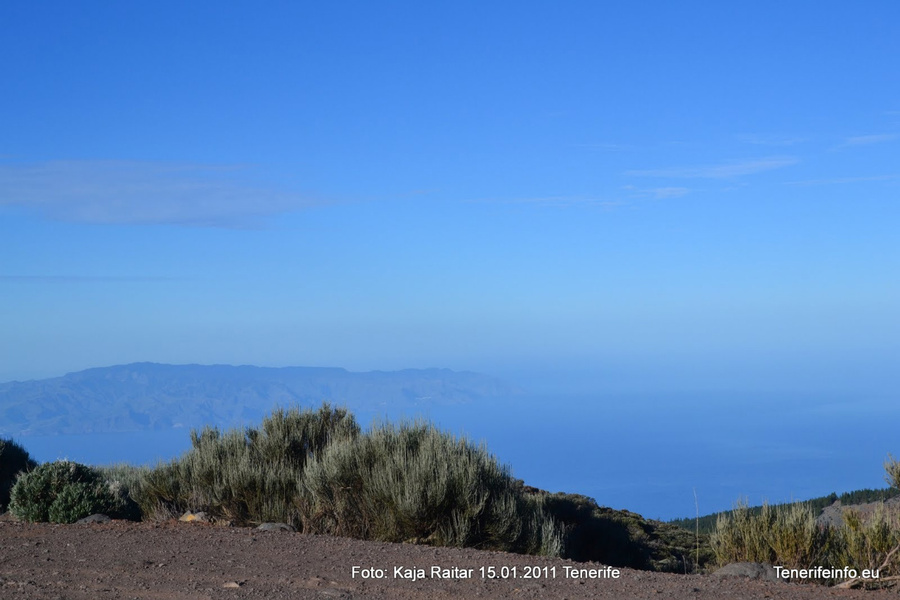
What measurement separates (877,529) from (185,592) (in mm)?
7807

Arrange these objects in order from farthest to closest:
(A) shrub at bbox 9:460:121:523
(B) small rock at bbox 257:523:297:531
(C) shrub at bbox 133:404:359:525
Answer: (C) shrub at bbox 133:404:359:525 → (A) shrub at bbox 9:460:121:523 → (B) small rock at bbox 257:523:297:531

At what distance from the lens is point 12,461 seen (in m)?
Result: 18.3

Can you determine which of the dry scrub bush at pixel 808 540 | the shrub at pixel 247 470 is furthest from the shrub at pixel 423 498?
the dry scrub bush at pixel 808 540

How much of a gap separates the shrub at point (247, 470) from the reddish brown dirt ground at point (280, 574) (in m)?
2.42

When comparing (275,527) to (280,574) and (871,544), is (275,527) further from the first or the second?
(871,544)

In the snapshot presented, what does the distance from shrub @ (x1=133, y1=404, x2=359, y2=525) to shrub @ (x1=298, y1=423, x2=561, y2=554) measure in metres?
0.62

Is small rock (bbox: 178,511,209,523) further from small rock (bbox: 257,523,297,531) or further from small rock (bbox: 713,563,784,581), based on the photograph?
small rock (bbox: 713,563,784,581)

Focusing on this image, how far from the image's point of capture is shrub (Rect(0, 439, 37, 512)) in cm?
1763

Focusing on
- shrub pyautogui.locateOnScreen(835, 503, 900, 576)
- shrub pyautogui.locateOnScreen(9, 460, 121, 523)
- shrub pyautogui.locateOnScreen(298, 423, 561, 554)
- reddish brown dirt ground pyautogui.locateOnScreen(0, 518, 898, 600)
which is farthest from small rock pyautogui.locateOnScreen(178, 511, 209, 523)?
shrub pyautogui.locateOnScreen(835, 503, 900, 576)

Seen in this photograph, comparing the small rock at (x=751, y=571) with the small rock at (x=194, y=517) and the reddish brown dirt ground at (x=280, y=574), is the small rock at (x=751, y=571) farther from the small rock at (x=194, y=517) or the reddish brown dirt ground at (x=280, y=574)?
the small rock at (x=194, y=517)

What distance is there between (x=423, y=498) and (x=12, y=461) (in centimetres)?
1222

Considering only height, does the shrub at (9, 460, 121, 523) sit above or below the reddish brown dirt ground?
above

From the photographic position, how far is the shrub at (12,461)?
17.6 m

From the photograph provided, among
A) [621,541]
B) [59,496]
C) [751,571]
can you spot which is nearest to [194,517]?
[59,496]
